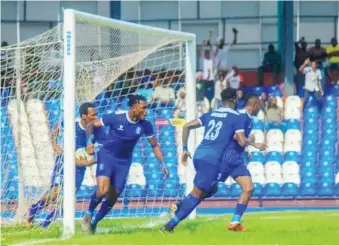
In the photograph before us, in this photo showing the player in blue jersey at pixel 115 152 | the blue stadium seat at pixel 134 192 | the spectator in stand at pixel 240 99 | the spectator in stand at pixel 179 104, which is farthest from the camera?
the spectator in stand at pixel 240 99

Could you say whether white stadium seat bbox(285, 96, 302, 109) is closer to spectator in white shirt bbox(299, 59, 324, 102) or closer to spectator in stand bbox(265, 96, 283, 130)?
spectator in stand bbox(265, 96, 283, 130)

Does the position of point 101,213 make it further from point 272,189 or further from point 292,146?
point 292,146

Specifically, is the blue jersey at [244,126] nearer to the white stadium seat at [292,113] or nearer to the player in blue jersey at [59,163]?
the player in blue jersey at [59,163]

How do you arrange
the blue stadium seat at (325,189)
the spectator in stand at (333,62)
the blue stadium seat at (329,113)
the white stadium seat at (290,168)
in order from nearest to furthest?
the blue stadium seat at (325,189) < the white stadium seat at (290,168) < the blue stadium seat at (329,113) < the spectator in stand at (333,62)

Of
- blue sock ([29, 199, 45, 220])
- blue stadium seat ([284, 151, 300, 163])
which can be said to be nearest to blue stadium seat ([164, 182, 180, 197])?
blue sock ([29, 199, 45, 220])

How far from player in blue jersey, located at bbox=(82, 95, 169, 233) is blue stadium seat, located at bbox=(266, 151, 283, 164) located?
32.4ft

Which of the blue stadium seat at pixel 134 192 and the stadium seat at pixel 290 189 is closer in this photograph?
the blue stadium seat at pixel 134 192

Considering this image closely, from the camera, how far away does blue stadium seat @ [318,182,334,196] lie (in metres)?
24.5

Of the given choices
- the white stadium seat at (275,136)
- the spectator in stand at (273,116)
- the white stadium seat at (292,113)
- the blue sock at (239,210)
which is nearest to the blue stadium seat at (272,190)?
the white stadium seat at (275,136)

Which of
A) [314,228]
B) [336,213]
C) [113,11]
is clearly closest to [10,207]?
[314,228]

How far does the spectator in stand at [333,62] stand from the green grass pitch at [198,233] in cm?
1021

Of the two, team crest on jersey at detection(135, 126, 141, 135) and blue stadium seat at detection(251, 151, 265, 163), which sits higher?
team crest on jersey at detection(135, 126, 141, 135)

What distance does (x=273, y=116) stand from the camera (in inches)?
1032

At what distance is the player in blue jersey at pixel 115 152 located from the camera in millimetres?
15242
